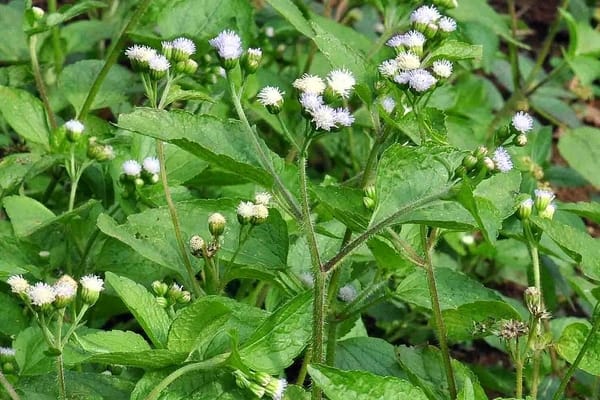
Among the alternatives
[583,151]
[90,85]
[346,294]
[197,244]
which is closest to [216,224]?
[197,244]

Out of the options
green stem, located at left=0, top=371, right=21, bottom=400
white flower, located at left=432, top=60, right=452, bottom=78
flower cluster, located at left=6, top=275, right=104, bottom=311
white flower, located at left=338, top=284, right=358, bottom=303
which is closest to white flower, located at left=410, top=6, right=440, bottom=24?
white flower, located at left=432, top=60, right=452, bottom=78

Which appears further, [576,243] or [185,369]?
[576,243]

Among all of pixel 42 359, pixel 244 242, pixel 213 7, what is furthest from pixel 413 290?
pixel 213 7

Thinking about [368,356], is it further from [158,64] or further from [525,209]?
[158,64]

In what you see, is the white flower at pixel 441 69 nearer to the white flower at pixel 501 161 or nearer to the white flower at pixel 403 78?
the white flower at pixel 403 78

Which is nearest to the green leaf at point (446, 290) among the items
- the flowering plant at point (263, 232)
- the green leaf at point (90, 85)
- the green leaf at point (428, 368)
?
the flowering plant at point (263, 232)

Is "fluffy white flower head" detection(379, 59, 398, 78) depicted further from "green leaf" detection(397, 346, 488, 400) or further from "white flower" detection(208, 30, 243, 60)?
"green leaf" detection(397, 346, 488, 400)
